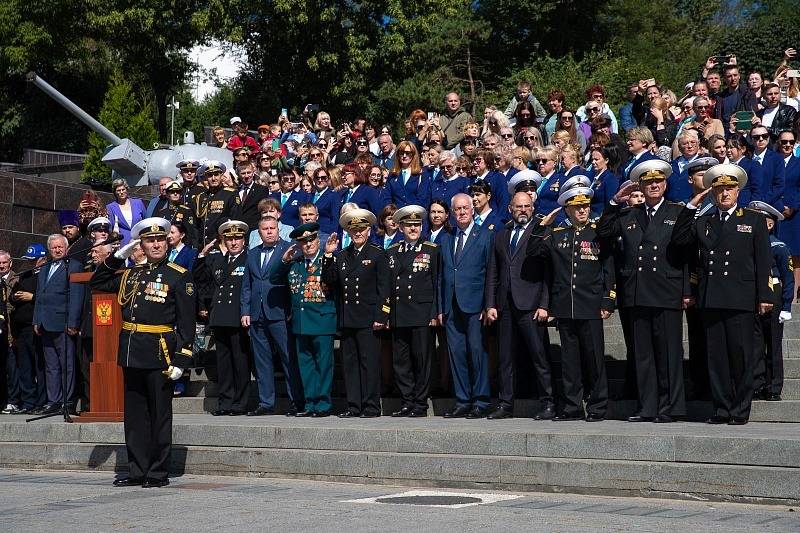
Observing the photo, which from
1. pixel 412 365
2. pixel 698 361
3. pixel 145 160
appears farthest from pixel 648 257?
pixel 145 160

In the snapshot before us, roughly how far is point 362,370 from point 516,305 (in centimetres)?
181

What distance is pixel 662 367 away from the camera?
11.1 meters

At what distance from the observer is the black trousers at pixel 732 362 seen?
10.5 m

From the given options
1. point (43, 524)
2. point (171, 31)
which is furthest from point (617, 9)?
point (43, 524)

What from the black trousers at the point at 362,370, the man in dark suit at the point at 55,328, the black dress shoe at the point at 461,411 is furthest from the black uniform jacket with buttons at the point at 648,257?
the man in dark suit at the point at 55,328

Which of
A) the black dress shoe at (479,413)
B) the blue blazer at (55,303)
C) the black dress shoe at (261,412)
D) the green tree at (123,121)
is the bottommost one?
the black dress shoe at (261,412)

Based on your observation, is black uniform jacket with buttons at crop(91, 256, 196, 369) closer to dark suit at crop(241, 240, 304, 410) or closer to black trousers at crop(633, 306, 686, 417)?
dark suit at crop(241, 240, 304, 410)

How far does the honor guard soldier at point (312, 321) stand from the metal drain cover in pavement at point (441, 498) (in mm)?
3292

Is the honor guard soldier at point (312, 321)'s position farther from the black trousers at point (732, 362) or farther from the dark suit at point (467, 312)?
the black trousers at point (732, 362)

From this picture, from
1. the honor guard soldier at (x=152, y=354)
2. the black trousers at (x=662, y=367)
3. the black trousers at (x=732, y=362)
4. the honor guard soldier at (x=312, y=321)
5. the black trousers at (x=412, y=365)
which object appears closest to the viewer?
the black trousers at (x=732, y=362)

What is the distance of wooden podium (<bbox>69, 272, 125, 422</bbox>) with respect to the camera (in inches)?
514

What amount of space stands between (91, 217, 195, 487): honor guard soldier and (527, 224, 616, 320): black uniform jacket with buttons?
3320 millimetres

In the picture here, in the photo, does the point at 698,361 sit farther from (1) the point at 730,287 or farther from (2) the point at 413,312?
(2) the point at 413,312

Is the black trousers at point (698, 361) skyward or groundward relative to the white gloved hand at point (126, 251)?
groundward
